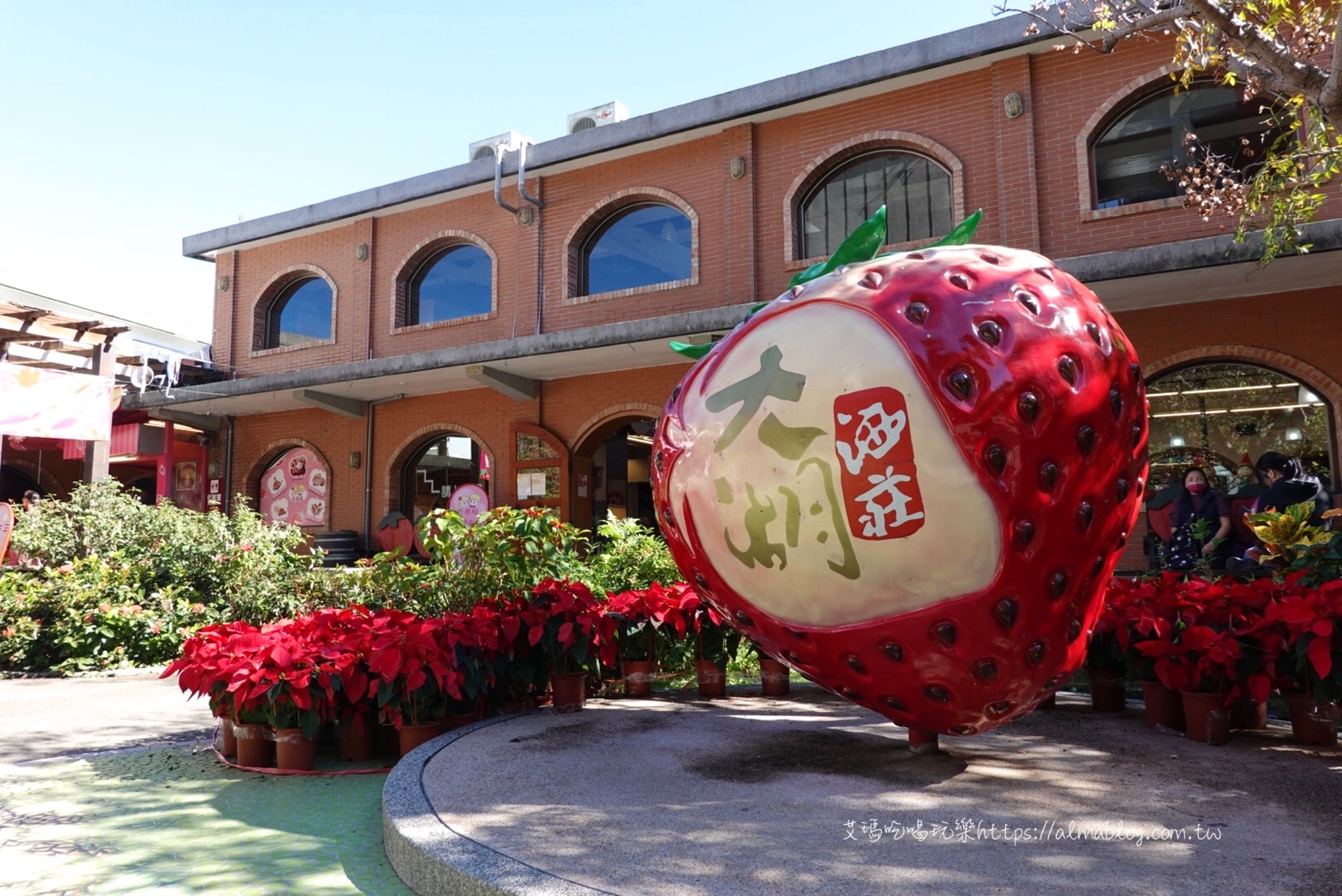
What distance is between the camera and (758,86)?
1131cm

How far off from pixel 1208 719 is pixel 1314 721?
45 centimetres

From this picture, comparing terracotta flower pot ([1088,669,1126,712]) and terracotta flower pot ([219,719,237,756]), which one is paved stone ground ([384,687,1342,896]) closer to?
terracotta flower pot ([1088,669,1126,712])

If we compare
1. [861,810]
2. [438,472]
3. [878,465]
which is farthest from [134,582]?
[878,465]

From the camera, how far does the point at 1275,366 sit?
29.0 ft

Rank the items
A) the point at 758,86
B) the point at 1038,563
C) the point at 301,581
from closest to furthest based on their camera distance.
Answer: the point at 1038,563
the point at 301,581
the point at 758,86

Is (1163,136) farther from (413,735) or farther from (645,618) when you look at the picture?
(413,735)

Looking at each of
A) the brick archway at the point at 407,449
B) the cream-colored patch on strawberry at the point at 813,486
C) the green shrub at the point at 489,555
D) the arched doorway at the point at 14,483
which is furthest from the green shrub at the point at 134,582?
the arched doorway at the point at 14,483

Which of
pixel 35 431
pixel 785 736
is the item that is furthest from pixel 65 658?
pixel 785 736

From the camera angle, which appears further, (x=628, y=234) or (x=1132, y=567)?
(x=628, y=234)

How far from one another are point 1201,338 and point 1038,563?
25.7 feet

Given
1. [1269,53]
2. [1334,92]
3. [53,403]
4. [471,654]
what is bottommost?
[471,654]

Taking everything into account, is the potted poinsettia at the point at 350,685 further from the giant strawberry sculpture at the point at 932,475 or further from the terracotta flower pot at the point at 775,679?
the terracotta flower pot at the point at 775,679

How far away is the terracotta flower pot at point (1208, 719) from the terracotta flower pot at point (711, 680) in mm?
2490

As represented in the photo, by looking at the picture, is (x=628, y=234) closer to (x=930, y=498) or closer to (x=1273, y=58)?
(x=1273, y=58)
